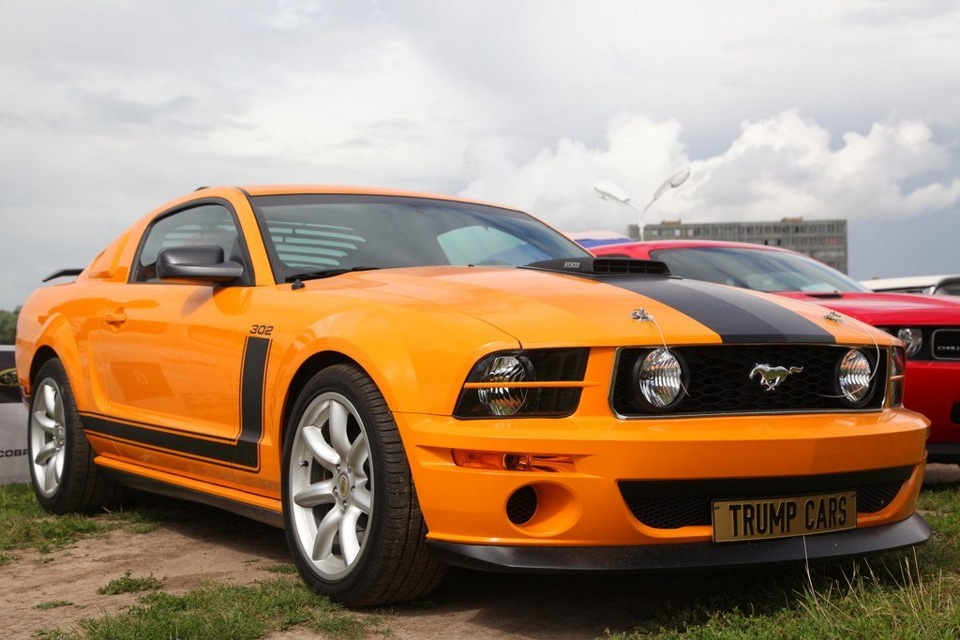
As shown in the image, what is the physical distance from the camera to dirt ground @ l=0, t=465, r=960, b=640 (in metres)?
3.51

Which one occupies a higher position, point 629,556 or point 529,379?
point 529,379

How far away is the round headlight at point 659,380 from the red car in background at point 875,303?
108 inches

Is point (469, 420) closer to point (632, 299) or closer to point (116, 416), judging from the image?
point (632, 299)

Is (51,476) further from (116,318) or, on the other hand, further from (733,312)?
(733,312)

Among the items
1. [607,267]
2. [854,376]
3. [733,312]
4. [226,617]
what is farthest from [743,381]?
[226,617]

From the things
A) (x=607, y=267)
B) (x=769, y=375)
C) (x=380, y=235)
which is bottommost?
(x=769, y=375)

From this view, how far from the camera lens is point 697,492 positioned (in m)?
3.28

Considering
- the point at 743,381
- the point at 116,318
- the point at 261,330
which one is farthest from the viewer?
the point at 116,318

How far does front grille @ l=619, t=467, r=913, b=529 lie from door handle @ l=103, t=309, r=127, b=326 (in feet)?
9.31

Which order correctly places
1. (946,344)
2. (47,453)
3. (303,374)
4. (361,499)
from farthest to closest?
(47,453) < (946,344) < (303,374) < (361,499)

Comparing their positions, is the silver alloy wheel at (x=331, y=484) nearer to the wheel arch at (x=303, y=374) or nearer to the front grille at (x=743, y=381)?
the wheel arch at (x=303, y=374)

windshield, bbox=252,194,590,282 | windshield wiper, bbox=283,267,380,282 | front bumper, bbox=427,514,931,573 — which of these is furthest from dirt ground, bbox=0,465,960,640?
windshield, bbox=252,194,590,282

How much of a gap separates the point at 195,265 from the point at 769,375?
7.15ft

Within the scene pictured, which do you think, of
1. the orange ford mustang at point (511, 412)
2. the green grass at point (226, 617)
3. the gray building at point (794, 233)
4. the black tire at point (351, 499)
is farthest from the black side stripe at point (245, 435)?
the gray building at point (794, 233)
